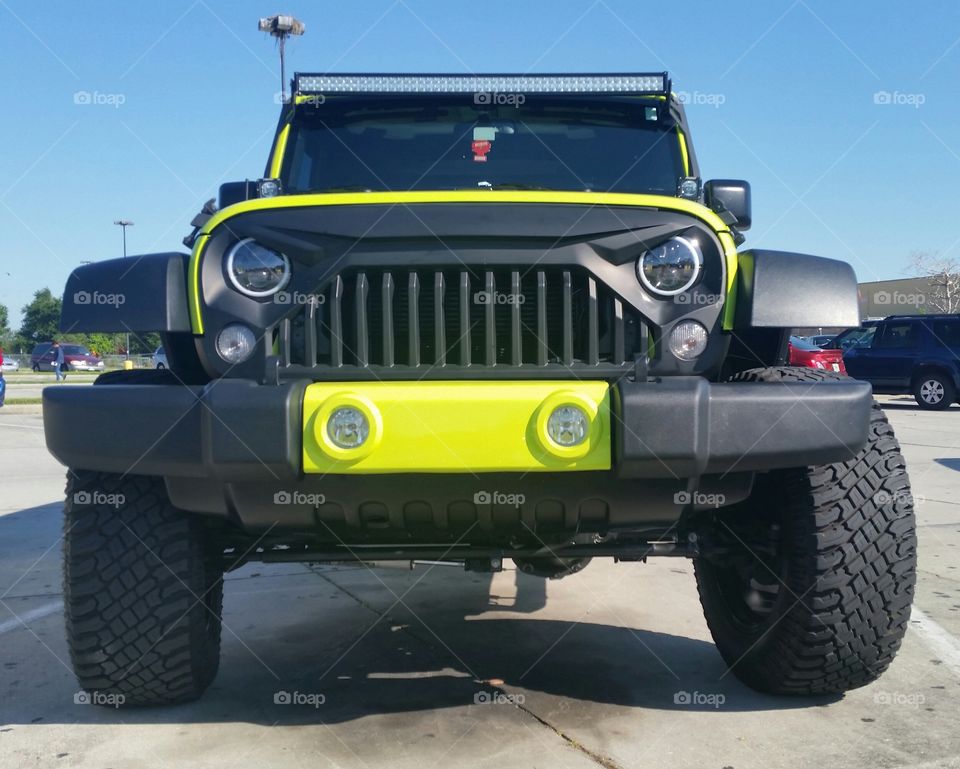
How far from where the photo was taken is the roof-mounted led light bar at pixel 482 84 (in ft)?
14.3

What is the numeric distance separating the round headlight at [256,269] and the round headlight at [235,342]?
4.4 inches

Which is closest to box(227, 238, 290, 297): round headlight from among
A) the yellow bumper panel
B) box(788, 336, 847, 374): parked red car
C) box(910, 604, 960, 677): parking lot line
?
the yellow bumper panel

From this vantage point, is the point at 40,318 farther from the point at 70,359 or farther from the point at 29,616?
the point at 29,616

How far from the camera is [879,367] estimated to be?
60.2ft

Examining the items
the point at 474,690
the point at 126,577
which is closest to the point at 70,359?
the point at 126,577

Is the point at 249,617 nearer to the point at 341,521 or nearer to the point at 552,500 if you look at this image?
the point at 341,521

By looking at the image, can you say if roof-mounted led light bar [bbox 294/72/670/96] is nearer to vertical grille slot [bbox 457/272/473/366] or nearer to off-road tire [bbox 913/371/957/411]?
vertical grille slot [bbox 457/272/473/366]

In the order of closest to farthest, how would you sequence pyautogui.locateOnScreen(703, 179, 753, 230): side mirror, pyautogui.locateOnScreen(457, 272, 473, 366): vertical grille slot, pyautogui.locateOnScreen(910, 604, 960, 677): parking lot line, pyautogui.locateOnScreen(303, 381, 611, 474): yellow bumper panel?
pyautogui.locateOnScreen(303, 381, 611, 474): yellow bumper panel < pyautogui.locateOnScreen(457, 272, 473, 366): vertical grille slot < pyautogui.locateOnScreen(910, 604, 960, 677): parking lot line < pyautogui.locateOnScreen(703, 179, 753, 230): side mirror

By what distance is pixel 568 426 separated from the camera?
2.67m

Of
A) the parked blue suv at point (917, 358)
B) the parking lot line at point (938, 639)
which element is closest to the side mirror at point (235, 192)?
the parking lot line at point (938, 639)

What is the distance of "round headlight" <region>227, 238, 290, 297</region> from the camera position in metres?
2.98

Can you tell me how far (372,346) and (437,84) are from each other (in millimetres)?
1846

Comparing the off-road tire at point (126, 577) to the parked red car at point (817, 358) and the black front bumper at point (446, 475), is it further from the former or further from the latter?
the parked red car at point (817, 358)

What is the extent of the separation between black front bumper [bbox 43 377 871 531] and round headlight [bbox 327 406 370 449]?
117 mm
